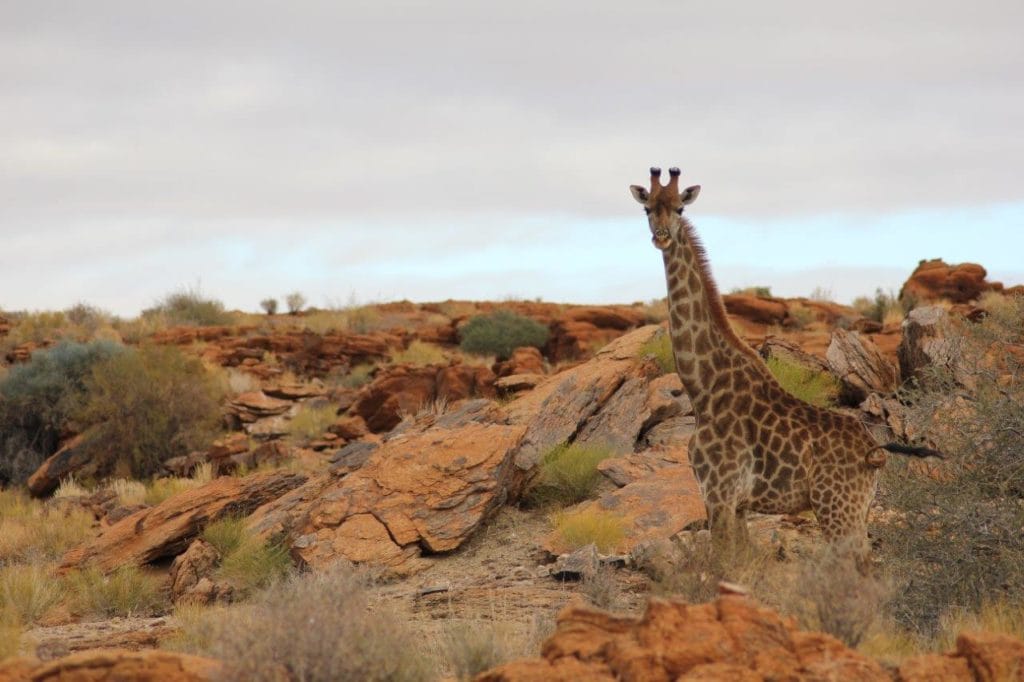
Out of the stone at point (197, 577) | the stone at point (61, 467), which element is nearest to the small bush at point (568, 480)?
the stone at point (197, 577)

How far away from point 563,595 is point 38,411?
1986 centimetres

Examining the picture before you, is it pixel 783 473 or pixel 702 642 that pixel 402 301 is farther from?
pixel 702 642


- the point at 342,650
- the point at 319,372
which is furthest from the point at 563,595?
the point at 319,372

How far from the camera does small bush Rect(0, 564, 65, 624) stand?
1428 cm

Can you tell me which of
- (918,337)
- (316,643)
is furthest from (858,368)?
(316,643)

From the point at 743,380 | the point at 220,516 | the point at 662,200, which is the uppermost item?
the point at 662,200

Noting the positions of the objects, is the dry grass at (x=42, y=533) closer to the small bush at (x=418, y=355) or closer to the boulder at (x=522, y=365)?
the boulder at (x=522, y=365)

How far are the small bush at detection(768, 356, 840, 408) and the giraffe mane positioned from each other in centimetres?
802

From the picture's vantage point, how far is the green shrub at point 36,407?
2672 centimetres

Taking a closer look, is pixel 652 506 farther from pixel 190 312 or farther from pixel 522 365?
pixel 190 312

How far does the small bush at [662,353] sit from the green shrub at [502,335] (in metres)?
15.4

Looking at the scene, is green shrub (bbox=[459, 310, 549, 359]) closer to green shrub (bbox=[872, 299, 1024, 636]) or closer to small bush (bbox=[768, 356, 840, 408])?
small bush (bbox=[768, 356, 840, 408])

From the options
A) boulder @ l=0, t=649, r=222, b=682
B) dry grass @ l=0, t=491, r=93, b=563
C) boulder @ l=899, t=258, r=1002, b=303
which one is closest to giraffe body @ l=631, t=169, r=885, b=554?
boulder @ l=0, t=649, r=222, b=682

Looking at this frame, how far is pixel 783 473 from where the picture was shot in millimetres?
9648
